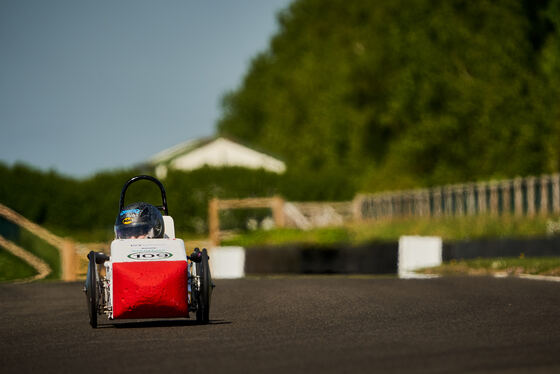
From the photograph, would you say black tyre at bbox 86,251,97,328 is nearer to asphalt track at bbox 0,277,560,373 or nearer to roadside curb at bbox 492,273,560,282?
asphalt track at bbox 0,277,560,373

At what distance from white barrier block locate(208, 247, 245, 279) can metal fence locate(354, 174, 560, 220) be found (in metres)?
8.48

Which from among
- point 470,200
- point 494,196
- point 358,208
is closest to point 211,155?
point 358,208

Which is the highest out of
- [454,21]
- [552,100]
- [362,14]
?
[362,14]

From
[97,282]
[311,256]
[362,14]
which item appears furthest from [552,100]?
[97,282]

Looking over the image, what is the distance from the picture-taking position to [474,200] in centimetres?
3834

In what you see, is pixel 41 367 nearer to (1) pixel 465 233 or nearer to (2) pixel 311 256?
(2) pixel 311 256

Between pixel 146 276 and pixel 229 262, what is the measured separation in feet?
59.1

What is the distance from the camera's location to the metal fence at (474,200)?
33312 mm

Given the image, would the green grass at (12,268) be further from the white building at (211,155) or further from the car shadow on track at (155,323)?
the white building at (211,155)

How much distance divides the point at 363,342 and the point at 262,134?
8872cm

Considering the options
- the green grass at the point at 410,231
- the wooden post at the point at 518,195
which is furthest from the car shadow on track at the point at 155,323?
the wooden post at the point at 518,195

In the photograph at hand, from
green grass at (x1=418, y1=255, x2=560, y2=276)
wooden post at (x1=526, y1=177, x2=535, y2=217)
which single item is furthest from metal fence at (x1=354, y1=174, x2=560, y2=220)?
green grass at (x1=418, y1=255, x2=560, y2=276)

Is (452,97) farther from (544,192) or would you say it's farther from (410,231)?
(544,192)

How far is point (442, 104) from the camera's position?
5462 centimetres
